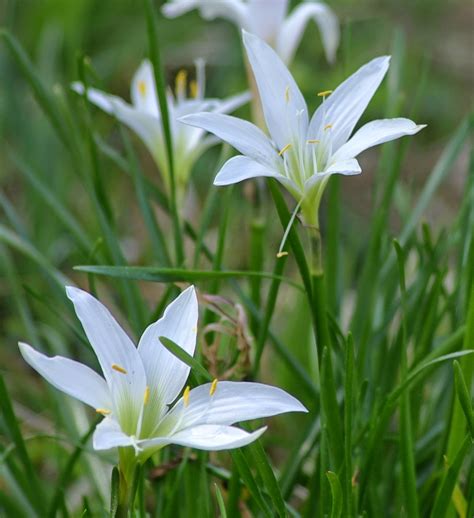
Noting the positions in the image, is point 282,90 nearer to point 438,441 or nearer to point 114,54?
point 438,441

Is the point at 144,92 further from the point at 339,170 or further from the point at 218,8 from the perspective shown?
the point at 339,170

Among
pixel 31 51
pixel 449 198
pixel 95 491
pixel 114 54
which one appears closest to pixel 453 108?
pixel 449 198

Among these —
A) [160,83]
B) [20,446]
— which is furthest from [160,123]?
[20,446]

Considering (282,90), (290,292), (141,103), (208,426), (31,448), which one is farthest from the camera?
(290,292)

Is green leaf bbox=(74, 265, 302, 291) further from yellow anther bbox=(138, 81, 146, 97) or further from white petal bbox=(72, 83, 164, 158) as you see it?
yellow anther bbox=(138, 81, 146, 97)

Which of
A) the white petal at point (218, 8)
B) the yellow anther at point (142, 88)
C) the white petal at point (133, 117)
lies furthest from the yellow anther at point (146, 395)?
the white petal at point (218, 8)

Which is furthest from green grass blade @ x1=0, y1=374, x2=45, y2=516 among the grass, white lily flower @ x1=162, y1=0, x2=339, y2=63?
white lily flower @ x1=162, y1=0, x2=339, y2=63

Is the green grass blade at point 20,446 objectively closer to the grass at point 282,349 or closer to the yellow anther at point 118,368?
the grass at point 282,349

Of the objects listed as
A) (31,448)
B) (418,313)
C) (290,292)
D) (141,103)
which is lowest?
(31,448)
